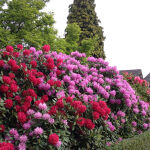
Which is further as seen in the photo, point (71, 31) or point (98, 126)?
point (71, 31)

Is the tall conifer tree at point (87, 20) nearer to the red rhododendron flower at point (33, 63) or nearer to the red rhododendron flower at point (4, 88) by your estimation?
the red rhododendron flower at point (33, 63)

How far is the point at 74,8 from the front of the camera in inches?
810

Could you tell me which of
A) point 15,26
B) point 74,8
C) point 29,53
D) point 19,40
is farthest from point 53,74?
point 74,8

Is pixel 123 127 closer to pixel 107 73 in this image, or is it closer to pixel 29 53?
pixel 107 73

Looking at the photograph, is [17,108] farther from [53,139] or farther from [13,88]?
[53,139]

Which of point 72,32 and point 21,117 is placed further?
point 72,32

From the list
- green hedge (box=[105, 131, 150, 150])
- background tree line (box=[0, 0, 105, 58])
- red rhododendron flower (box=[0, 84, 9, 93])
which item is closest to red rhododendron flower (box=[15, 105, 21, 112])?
red rhododendron flower (box=[0, 84, 9, 93])

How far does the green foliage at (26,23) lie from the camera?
1215 cm

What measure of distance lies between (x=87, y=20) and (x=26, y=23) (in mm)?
8809

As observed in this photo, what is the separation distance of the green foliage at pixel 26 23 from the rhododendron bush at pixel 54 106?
27.0 ft

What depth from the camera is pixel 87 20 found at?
20016mm

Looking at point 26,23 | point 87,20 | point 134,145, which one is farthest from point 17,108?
point 87,20

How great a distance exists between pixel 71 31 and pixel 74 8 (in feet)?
23.9

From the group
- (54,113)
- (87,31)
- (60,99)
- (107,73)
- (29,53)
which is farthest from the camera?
(87,31)
